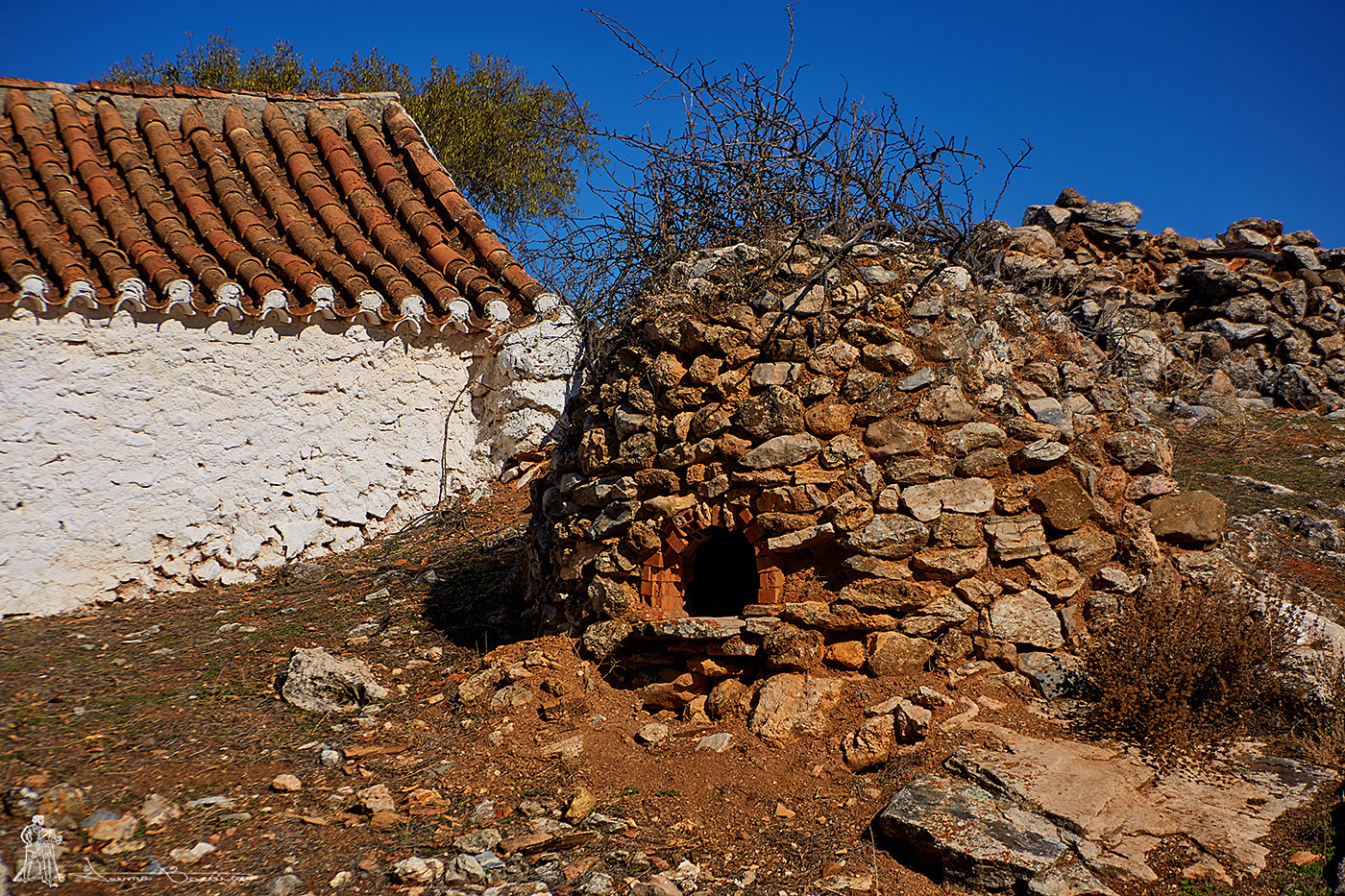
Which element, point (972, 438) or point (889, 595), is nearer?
point (889, 595)

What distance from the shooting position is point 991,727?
4020 millimetres

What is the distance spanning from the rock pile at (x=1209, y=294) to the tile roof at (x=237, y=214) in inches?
242

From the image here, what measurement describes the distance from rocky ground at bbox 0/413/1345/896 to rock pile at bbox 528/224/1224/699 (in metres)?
0.27

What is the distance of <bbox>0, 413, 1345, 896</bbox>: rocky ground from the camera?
3432 mm

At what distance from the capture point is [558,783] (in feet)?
13.8

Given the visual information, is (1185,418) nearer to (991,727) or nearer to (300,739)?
(991,727)

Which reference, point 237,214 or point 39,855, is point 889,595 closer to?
point 39,855

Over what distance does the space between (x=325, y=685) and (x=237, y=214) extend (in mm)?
4738

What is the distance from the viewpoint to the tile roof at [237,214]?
7066 mm

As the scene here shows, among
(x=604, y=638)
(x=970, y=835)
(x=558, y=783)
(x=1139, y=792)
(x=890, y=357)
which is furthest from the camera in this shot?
(x=604, y=638)

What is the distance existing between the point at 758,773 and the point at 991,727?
106 cm

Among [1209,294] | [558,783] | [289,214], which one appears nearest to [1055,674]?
[558,783]

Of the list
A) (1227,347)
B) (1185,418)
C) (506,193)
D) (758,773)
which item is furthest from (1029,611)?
(506,193)

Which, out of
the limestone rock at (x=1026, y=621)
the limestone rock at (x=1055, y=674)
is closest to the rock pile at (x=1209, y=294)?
the limestone rock at (x=1026, y=621)
